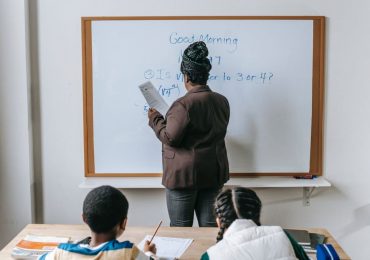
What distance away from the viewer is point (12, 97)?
2.96 metres

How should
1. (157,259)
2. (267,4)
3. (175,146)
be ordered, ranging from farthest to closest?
1. (267,4)
2. (175,146)
3. (157,259)

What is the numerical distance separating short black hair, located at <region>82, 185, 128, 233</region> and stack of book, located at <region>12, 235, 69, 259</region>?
427 millimetres

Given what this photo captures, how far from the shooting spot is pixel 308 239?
1.86 meters

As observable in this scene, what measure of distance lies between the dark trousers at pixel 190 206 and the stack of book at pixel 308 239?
631 mm

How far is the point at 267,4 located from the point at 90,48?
48.3 inches

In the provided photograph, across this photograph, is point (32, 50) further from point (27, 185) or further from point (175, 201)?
point (175, 201)

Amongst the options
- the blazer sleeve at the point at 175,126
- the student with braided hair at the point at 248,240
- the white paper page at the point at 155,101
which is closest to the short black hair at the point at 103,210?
the student with braided hair at the point at 248,240

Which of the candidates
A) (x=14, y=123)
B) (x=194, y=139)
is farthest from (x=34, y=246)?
(x=14, y=123)

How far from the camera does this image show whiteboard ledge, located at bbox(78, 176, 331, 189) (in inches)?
114

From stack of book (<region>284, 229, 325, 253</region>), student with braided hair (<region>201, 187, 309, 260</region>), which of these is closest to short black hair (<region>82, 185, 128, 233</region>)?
student with braided hair (<region>201, 187, 309, 260</region>)

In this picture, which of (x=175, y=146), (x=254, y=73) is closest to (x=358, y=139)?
(x=254, y=73)

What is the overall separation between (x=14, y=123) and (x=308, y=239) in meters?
2.09

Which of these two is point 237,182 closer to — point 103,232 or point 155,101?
point 155,101

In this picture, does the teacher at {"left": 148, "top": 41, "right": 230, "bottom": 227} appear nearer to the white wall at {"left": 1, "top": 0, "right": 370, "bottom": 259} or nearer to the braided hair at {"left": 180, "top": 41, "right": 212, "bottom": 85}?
the braided hair at {"left": 180, "top": 41, "right": 212, "bottom": 85}
